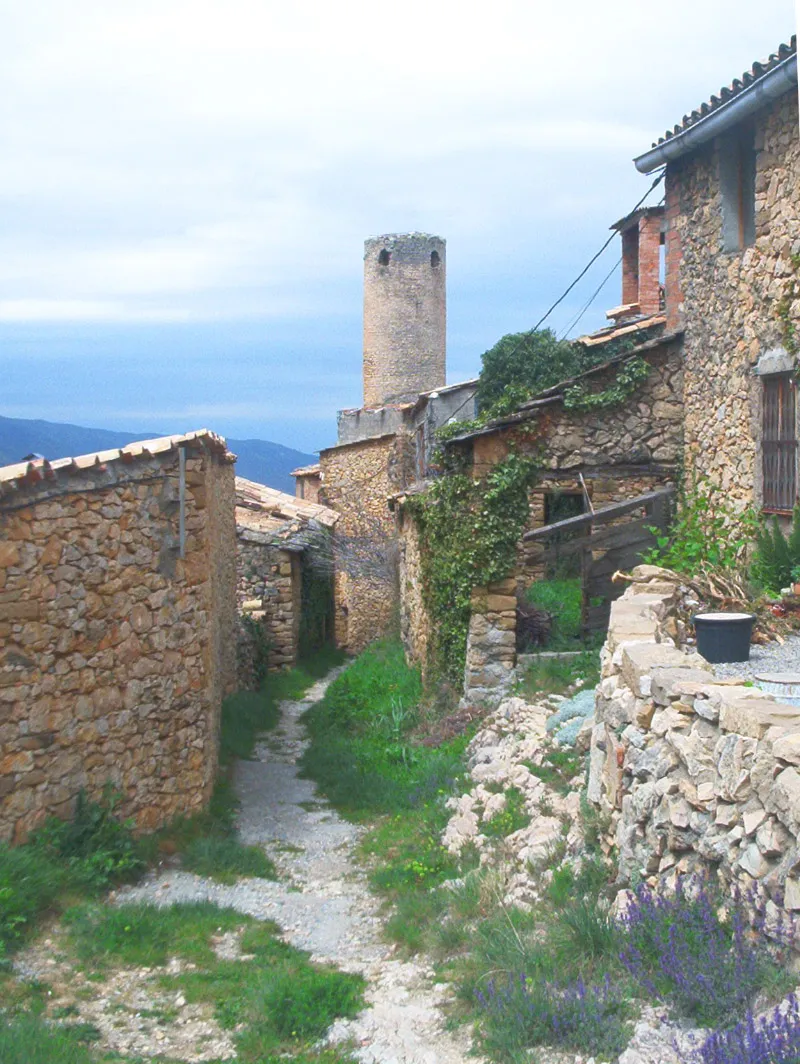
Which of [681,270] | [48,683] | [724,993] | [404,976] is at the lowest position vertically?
[404,976]

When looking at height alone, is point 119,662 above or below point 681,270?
below

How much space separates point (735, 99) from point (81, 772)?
24.7ft

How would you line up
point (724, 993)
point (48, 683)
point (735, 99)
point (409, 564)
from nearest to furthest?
1. point (724, 993)
2. point (48, 683)
3. point (735, 99)
4. point (409, 564)

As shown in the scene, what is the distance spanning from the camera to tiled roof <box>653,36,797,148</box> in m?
7.83

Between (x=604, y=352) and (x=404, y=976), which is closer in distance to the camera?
(x=404, y=976)

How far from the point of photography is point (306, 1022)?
4.72 m

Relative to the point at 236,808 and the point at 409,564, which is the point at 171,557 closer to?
the point at 236,808

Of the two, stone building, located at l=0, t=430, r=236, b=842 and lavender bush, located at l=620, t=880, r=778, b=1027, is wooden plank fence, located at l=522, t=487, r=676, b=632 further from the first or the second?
lavender bush, located at l=620, t=880, r=778, b=1027

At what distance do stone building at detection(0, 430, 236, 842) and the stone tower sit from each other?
2978 cm

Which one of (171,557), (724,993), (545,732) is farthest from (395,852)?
(724,993)

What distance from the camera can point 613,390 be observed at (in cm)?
1112

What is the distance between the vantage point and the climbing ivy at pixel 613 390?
36.3 ft

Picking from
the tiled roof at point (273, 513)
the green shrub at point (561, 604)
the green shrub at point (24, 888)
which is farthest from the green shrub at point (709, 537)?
the tiled roof at point (273, 513)

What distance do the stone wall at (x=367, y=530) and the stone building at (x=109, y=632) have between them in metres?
12.9
